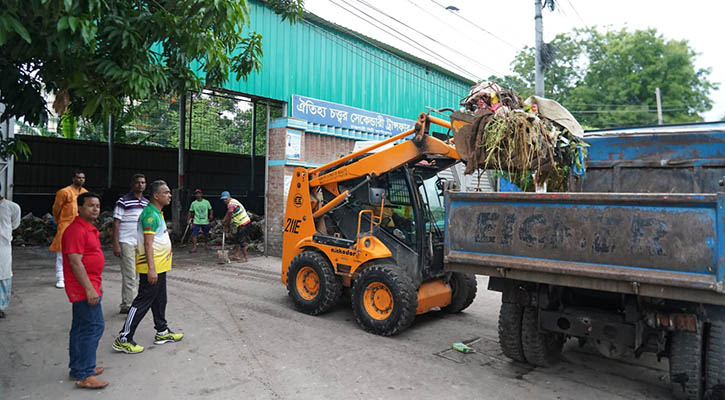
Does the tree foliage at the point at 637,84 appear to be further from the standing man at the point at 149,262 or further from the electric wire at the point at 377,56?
the standing man at the point at 149,262

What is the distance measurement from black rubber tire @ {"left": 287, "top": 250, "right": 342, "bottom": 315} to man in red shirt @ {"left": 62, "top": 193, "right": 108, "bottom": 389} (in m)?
2.92

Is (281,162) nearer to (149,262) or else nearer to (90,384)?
(149,262)

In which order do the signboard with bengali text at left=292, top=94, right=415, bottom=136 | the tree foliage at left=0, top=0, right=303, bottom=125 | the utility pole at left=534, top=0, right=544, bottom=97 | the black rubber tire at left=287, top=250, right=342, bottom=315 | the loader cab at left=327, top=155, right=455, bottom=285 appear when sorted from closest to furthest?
the tree foliage at left=0, top=0, right=303, bottom=125 → the loader cab at left=327, top=155, right=455, bottom=285 → the black rubber tire at left=287, top=250, right=342, bottom=315 → the signboard with bengali text at left=292, top=94, right=415, bottom=136 → the utility pole at left=534, top=0, right=544, bottom=97

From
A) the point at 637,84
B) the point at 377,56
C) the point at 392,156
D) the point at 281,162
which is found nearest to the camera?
the point at 392,156

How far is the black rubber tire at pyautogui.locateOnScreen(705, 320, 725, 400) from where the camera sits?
12.1ft

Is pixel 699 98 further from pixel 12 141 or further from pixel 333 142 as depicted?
pixel 12 141

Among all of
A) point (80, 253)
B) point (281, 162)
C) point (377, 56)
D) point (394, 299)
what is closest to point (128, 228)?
point (80, 253)

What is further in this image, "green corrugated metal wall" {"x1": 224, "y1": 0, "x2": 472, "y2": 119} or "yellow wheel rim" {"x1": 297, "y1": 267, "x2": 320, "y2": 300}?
"green corrugated metal wall" {"x1": 224, "y1": 0, "x2": 472, "y2": 119}

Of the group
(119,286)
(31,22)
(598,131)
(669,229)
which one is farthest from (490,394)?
(119,286)

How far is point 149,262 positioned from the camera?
481 centimetres

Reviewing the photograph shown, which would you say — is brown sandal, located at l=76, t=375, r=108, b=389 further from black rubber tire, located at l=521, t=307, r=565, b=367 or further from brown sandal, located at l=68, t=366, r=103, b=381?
black rubber tire, located at l=521, t=307, r=565, b=367

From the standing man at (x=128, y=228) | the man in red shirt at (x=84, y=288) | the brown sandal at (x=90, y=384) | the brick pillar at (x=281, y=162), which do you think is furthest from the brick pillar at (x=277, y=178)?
the brown sandal at (x=90, y=384)

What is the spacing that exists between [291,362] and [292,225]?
8.98 feet

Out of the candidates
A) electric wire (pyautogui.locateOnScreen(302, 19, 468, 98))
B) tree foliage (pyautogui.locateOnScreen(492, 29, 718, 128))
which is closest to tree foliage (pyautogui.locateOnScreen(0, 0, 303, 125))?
electric wire (pyautogui.locateOnScreen(302, 19, 468, 98))
